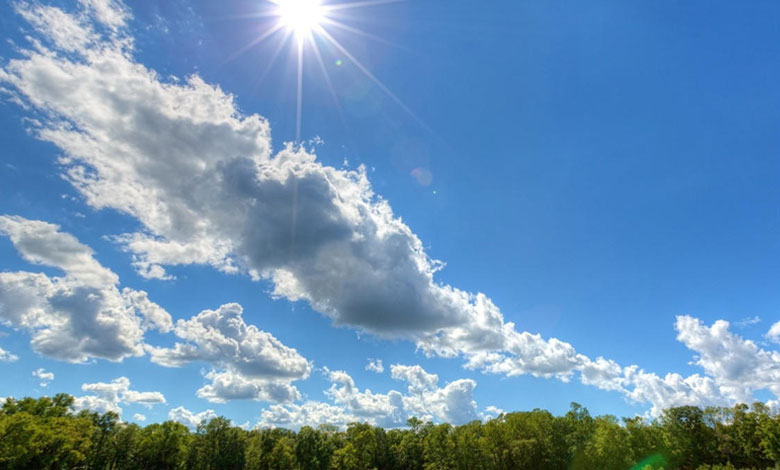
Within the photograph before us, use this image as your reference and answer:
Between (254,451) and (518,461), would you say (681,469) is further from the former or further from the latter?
(254,451)

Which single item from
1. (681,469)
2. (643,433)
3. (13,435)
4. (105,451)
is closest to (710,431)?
(681,469)

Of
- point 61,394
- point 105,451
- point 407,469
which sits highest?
point 61,394

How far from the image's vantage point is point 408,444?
109062mm

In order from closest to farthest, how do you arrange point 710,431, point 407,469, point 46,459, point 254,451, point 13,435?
point 13,435 < point 46,459 < point 710,431 < point 254,451 < point 407,469

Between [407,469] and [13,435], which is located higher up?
[13,435]

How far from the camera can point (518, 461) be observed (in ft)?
291

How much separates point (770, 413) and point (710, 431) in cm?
1262

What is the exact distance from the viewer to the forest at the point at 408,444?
255 ft

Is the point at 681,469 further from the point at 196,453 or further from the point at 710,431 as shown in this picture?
the point at 196,453

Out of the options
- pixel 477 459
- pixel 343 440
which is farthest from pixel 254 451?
pixel 477 459

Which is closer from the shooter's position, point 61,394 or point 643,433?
point 643,433

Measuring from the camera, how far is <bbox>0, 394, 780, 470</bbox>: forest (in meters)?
77.7

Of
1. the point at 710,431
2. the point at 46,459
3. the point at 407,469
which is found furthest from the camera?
the point at 407,469

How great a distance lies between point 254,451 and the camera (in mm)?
99625
